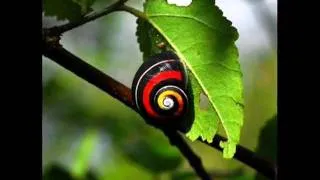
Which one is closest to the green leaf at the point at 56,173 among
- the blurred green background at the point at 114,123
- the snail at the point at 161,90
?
the blurred green background at the point at 114,123

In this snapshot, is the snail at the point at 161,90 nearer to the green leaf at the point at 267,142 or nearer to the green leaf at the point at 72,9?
the green leaf at the point at 72,9

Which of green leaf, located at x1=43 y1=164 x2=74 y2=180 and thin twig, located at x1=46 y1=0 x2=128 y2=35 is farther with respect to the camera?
green leaf, located at x1=43 y1=164 x2=74 y2=180

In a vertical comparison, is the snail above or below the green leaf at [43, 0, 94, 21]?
below

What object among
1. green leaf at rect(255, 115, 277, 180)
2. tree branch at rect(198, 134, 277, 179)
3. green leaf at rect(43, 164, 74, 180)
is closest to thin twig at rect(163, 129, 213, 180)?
tree branch at rect(198, 134, 277, 179)

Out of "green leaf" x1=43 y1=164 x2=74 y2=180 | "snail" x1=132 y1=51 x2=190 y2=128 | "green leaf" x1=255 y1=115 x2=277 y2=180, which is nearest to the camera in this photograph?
"snail" x1=132 y1=51 x2=190 y2=128

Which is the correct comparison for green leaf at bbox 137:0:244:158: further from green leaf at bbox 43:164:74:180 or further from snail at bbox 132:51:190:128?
green leaf at bbox 43:164:74:180
